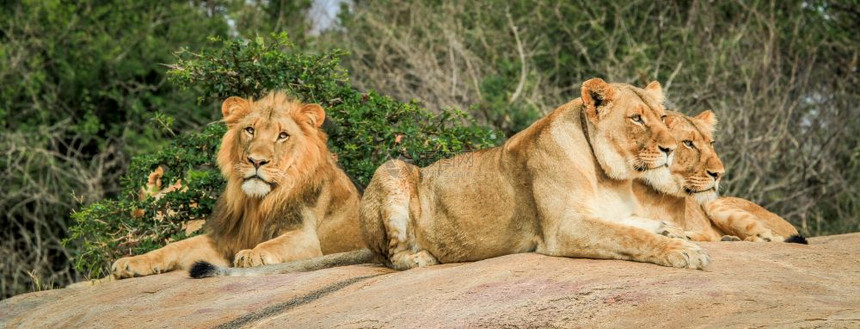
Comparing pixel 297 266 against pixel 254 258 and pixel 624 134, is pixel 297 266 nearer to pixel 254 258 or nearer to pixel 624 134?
pixel 254 258

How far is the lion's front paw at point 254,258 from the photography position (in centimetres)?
732

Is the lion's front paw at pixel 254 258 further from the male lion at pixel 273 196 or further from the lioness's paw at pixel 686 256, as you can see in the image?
the lioness's paw at pixel 686 256

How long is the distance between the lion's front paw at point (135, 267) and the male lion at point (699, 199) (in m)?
3.26

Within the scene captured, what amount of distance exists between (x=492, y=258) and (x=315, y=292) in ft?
3.17

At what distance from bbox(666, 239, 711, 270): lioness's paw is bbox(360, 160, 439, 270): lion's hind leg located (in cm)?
181

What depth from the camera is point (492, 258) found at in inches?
246

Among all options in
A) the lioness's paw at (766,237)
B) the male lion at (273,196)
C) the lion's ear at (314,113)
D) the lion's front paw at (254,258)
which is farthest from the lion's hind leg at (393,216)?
the lioness's paw at (766,237)

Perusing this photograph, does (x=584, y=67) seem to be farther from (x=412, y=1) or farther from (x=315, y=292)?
(x=315, y=292)

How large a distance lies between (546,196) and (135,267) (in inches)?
117

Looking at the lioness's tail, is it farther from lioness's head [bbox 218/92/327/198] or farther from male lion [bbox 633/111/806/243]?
male lion [bbox 633/111/806/243]

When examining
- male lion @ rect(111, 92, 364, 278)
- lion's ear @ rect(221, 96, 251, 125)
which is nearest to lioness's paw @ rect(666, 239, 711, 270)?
male lion @ rect(111, 92, 364, 278)

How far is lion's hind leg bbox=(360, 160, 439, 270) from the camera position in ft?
22.9

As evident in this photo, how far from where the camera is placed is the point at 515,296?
509 cm

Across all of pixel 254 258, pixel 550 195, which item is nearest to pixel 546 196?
pixel 550 195
